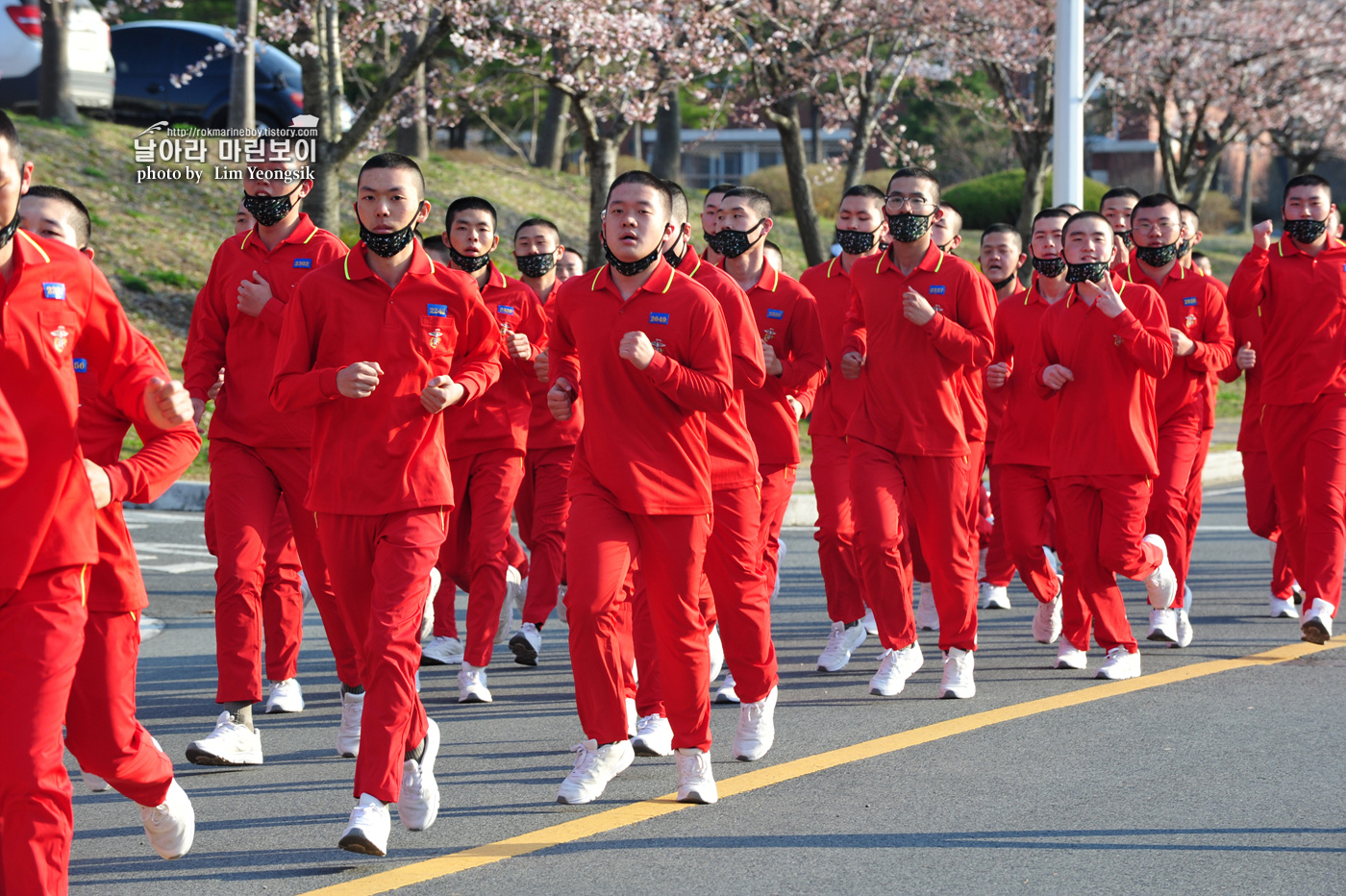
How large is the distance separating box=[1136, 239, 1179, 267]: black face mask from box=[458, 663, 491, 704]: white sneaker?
4.35 m

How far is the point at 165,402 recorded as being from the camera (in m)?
4.10

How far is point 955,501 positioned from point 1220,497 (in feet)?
28.7

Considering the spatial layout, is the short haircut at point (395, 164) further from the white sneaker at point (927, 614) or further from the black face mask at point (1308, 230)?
the black face mask at point (1308, 230)

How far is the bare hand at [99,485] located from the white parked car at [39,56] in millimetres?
21265

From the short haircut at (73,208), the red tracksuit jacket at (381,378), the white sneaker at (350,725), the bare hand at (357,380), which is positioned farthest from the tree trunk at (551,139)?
the bare hand at (357,380)

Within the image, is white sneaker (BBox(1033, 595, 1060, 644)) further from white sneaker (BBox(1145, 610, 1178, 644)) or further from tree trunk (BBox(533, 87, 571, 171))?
tree trunk (BBox(533, 87, 571, 171))

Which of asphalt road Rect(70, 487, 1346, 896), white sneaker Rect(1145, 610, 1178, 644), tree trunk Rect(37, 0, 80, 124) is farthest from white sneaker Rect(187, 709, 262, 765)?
tree trunk Rect(37, 0, 80, 124)

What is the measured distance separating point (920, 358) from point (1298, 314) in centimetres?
259

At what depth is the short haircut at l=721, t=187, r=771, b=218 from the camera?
7.45 meters

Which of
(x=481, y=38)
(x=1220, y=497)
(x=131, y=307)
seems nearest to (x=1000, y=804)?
(x=1220, y=497)

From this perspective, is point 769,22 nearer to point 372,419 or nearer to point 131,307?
point 131,307

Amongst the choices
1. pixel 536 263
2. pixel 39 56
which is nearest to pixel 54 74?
pixel 39 56

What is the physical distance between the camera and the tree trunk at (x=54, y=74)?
75.8 ft

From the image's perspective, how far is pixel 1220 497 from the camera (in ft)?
49.4
